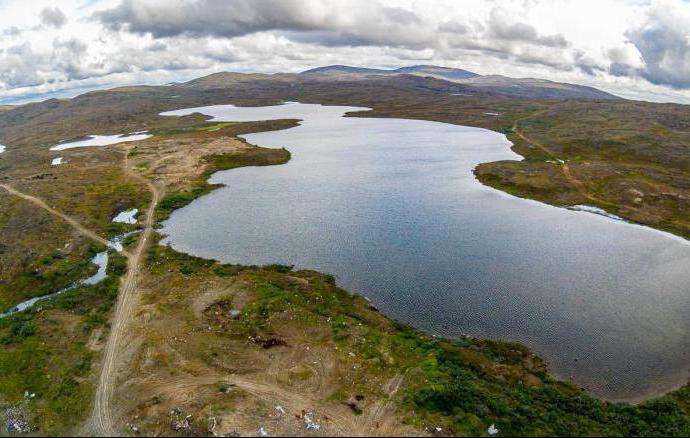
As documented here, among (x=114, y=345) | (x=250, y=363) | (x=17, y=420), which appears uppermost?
(x=250, y=363)

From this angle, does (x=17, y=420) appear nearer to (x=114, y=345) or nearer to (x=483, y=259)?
(x=114, y=345)

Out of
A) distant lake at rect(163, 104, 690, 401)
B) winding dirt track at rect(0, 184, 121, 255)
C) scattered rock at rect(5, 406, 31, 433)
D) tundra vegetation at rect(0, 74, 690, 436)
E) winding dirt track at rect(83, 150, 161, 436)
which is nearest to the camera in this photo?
scattered rock at rect(5, 406, 31, 433)

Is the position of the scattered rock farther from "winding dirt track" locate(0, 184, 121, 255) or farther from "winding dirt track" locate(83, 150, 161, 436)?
"winding dirt track" locate(0, 184, 121, 255)

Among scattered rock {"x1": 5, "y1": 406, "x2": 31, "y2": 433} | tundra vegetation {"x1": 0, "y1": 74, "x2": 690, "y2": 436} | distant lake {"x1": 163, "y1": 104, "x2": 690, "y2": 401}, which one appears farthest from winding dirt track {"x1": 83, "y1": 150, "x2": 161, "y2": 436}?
distant lake {"x1": 163, "y1": 104, "x2": 690, "y2": 401}

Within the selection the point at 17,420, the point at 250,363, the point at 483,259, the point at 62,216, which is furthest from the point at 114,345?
the point at 62,216

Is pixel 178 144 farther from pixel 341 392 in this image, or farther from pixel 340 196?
pixel 341 392

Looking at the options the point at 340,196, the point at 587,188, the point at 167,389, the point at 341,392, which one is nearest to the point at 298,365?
the point at 341,392
